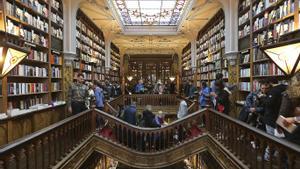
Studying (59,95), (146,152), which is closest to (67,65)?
(59,95)

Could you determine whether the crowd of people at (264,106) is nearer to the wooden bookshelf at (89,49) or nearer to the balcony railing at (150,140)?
the balcony railing at (150,140)

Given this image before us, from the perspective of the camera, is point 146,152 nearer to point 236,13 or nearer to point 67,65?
point 67,65

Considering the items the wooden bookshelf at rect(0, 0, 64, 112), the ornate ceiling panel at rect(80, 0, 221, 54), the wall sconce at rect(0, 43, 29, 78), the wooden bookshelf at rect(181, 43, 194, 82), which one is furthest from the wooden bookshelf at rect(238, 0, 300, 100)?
the wooden bookshelf at rect(181, 43, 194, 82)

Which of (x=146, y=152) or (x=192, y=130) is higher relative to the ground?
(x=192, y=130)

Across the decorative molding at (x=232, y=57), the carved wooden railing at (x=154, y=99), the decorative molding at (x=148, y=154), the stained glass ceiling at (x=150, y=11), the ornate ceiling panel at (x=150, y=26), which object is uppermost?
the stained glass ceiling at (x=150, y=11)

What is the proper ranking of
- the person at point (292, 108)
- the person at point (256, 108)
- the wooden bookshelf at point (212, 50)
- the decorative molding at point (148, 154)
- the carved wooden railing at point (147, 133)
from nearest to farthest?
the person at point (292, 108) → the person at point (256, 108) → the decorative molding at point (148, 154) → the carved wooden railing at point (147, 133) → the wooden bookshelf at point (212, 50)

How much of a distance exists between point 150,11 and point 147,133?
6.14 meters

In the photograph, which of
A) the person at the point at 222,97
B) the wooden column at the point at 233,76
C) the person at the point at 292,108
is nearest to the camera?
the person at the point at 292,108

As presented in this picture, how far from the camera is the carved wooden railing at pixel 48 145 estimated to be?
2641mm

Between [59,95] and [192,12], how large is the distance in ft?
16.9

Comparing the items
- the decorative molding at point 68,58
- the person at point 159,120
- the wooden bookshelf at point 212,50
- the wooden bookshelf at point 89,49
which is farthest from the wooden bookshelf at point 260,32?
the wooden bookshelf at point 89,49

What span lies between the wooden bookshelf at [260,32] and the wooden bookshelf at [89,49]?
485cm

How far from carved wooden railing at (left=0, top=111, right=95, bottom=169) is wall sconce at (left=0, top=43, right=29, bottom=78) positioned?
0.70 m

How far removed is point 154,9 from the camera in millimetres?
11312
